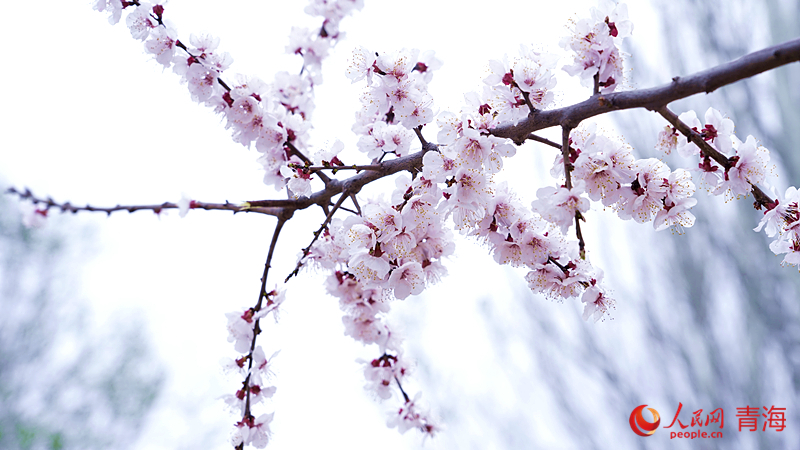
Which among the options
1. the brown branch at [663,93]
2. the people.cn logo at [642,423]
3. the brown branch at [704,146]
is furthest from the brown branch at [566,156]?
the people.cn logo at [642,423]

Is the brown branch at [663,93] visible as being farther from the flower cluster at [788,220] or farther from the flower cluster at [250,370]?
the flower cluster at [250,370]

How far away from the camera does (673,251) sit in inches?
77.9

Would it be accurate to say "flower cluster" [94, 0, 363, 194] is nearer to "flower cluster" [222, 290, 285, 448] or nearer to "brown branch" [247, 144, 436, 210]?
"brown branch" [247, 144, 436, 210]

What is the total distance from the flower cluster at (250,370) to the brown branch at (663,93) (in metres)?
0.51

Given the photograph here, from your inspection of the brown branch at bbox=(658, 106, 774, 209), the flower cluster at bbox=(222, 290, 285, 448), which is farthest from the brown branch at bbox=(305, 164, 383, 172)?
the brown branch at bbox=(658, 106, 774, 209)

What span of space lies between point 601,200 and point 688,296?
1560 millimetres

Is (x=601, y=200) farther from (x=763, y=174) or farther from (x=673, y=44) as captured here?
(x=673, y=44)

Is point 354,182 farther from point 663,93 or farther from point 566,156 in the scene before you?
point 663,93

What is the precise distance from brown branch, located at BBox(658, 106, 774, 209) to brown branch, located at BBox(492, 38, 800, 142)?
0.11 ft

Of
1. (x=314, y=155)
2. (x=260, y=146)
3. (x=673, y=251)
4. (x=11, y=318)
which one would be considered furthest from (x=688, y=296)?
(x=11, y=318)

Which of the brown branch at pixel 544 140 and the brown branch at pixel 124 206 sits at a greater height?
the brown branch at pixel 544 140

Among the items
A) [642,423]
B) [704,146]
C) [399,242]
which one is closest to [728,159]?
[704,146]

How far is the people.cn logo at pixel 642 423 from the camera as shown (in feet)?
5.69

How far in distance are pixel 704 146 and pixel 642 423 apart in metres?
1.49
